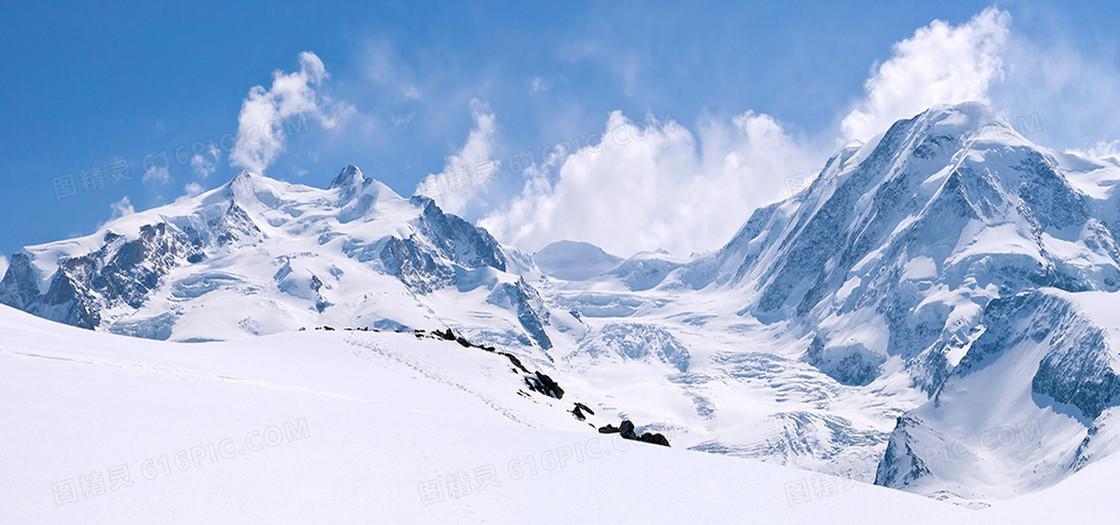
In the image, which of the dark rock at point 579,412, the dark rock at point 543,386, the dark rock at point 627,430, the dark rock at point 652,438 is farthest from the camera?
the dark rock at point 543,386

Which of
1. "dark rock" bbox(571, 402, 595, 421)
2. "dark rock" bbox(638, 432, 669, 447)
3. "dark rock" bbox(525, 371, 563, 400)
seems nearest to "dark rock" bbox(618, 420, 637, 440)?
"dark rock" bbox(638, 432, 669, 447)

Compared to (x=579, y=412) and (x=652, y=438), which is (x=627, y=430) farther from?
(x=579, y=412)

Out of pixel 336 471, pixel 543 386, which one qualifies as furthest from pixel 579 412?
pixel 336 471

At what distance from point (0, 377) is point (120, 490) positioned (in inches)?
268

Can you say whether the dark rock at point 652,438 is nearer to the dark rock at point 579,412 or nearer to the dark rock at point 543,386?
the dark rock at point 579,412

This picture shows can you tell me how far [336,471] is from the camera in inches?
466

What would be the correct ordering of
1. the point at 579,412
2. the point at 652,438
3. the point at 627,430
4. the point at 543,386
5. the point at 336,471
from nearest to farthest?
the point at 336,471, the point at 652,438, the point at 627,430, the point at 579,412, the point at 543,386

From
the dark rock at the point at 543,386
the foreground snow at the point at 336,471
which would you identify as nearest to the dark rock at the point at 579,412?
the dark rock at the point at 543,386

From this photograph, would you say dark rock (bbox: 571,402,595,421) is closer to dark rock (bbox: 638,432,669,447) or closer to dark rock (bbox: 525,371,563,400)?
dark rock (bbox: 525,371,563,400)

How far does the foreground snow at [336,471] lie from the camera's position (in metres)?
9.98

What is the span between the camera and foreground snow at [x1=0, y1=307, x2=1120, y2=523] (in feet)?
32.8

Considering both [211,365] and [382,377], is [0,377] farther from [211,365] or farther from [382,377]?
[382,377]

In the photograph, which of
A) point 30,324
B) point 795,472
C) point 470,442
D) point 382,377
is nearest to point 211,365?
point 30,324

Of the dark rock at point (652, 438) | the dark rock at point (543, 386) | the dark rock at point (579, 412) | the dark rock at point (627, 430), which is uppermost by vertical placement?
the dark rock at point (543, 386)
